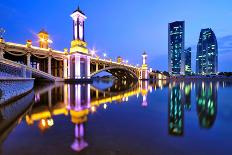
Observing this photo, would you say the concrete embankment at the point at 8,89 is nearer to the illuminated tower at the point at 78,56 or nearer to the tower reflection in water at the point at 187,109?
the tower reflection in water at the point at 187,109

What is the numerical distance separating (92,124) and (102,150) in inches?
121

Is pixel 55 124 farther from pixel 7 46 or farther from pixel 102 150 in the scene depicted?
pixel 7 46

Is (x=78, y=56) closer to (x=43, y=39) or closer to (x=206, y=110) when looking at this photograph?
(x=43, y=39)

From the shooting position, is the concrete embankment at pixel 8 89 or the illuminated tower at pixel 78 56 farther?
the illuminated tower at pixel 78 56

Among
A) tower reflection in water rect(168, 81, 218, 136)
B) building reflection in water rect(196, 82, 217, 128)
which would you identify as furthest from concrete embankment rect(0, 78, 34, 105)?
building reflection in water rect(196, 82, 217, 128)

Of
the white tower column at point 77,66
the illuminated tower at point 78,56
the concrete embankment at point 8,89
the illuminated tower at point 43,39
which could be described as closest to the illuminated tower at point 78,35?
the illuminated tower at point 78,56

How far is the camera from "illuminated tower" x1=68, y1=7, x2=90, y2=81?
174ft

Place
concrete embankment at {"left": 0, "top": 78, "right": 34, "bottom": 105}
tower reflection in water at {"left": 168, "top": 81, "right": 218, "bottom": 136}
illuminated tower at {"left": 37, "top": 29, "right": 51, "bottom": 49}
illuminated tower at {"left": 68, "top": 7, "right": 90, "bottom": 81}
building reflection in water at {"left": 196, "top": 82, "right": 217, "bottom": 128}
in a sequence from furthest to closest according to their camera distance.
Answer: illuminated tower at {"left": 37, "top": 29, "right": 51, "bottom": 49}, illuminated tower at {"left": 68, "top": 7, "right": 90, "bottom": 81}, concrete embankment at {"left": 0, "top": 78, "right": 34, "bottom": 105}, building reflection in water at {"left": 196, "top": 82, "right": 217, "bottom": 128}, tower reflection in water at {"left": 168, "top": 81, "right": 218, "bottom": 136}

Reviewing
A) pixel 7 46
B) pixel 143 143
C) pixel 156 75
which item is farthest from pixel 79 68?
pixel 156 75

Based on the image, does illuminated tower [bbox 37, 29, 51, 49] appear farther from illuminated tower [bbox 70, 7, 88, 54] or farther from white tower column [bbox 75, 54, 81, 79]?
white tower column [bbox 75, 54, 81, 79]

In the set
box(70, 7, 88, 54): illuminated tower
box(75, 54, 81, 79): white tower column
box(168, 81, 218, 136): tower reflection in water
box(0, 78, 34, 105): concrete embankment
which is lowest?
box(168, 81, 218, 136): tower reflection in water

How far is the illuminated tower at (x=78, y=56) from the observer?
5303cm

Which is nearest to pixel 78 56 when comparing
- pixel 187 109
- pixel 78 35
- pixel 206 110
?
pixel 78 35

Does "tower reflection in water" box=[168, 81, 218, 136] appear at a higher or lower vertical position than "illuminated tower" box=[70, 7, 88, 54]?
lower
